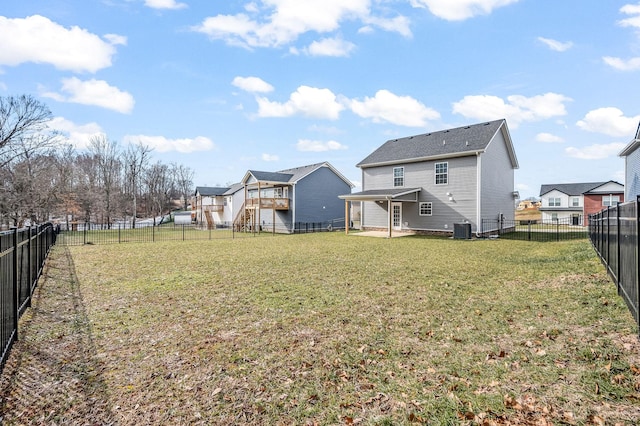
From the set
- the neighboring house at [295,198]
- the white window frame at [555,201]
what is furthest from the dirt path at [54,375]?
the white window frame at [555,201]

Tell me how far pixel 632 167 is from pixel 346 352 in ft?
Result: 71.9

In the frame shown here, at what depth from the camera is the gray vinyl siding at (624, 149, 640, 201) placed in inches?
631

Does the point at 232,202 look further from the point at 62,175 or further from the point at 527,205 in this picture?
the point at 527,205

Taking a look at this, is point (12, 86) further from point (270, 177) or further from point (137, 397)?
point (137, 397)

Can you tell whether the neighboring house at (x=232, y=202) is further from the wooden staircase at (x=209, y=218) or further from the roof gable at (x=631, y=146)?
the roof gable at (x=631, y=146)

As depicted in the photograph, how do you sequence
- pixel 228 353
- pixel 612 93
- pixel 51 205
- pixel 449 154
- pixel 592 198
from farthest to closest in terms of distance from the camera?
pixel 592 198, pixel 51 205, pixel 449 154, pixel 612 93, pixel 228 353

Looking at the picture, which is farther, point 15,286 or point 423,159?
point 423,159

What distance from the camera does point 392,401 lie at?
2943mm

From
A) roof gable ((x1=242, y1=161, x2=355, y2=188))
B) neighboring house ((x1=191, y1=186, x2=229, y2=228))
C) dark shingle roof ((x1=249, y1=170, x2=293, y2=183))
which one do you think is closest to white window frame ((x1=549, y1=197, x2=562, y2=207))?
roof gable ((x1=242, y1=161, x2=355, y2=188))

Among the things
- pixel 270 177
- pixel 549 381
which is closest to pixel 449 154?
pixel 270 177

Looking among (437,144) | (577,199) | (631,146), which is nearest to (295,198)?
(437,144)

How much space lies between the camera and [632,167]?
17344 millimetres

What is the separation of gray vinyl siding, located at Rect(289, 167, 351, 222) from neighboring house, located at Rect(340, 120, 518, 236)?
5.70m

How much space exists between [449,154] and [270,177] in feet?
50.4
